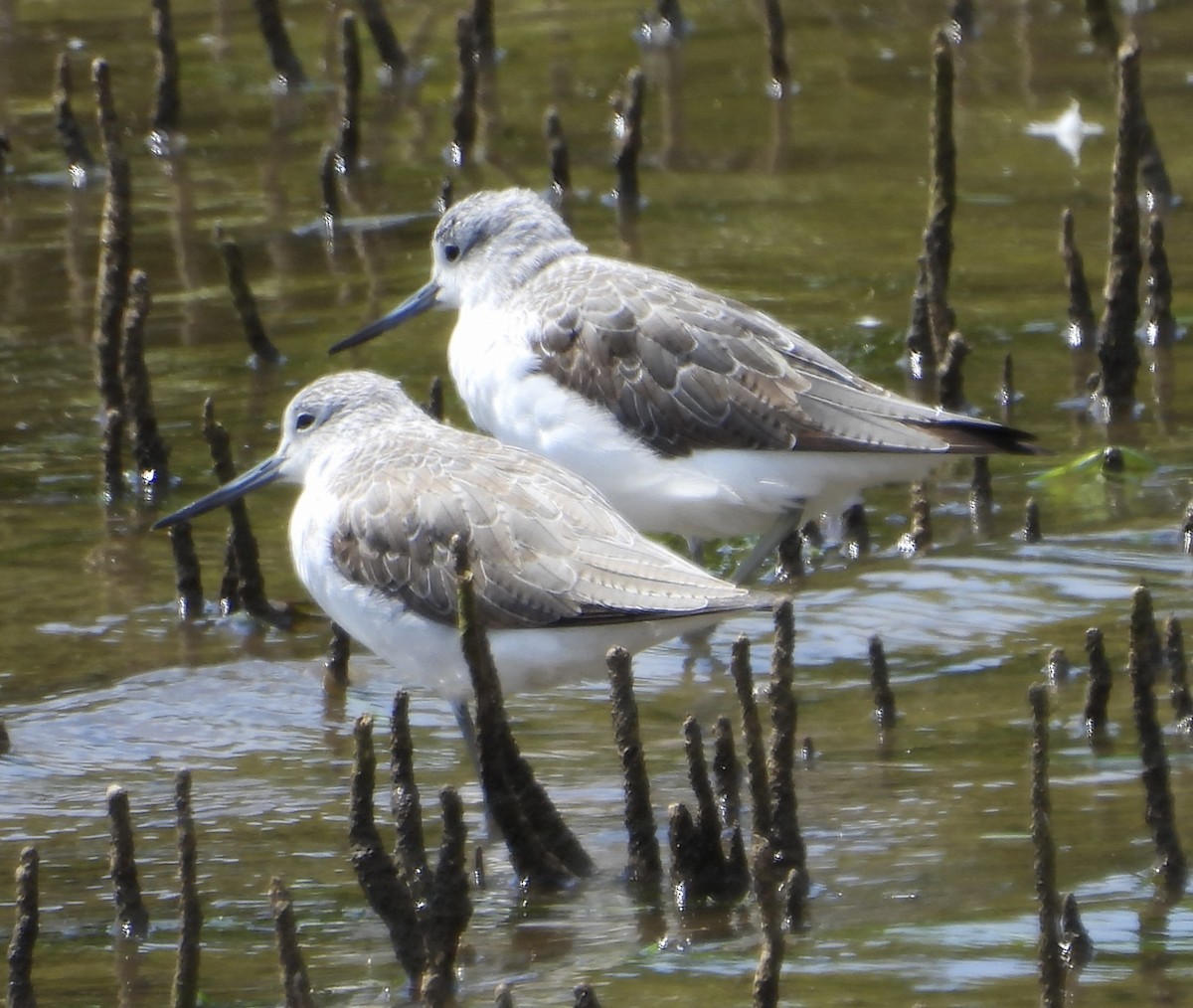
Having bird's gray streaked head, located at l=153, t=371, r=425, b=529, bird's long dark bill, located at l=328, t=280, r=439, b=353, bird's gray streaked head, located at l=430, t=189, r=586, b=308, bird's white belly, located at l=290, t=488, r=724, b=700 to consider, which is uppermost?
bird's gray streaked head, located at l=430, t=189, r=586, b=308

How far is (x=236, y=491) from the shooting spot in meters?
6.92

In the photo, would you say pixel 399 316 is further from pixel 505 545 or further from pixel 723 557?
pixel 505 545

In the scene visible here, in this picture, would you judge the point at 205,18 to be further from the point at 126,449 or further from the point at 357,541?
the point at 357,541

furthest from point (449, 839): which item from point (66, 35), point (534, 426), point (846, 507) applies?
point (66, 35)

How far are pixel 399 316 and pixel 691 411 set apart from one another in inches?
80.7

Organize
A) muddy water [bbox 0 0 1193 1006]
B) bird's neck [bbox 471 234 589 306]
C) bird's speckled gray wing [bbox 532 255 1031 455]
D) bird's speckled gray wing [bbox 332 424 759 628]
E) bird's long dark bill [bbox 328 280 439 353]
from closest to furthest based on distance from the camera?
1. muddy water [bbox 0 0 1193 1006]
2. bird's speckled gray wing [bbox 332 424 759 628]
3. bird's speckled gray wing [bbox 532 255 1031 455]
4. bird's neck [bbox 471 234 589 306]
5. bird's long dark bill [bbox 328 280 439 353]

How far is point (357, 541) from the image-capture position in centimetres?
586

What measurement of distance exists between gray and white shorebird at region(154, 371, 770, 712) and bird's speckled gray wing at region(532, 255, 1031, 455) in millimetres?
1009

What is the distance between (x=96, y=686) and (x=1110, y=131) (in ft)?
23.8

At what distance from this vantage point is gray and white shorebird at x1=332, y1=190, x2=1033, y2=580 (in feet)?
23.1

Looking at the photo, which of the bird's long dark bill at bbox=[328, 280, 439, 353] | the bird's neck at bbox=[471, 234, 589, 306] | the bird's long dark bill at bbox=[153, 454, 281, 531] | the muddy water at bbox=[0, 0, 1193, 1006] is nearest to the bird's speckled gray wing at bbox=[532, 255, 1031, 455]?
the muddy water at bbox=[0, 0, 1193, 1006]

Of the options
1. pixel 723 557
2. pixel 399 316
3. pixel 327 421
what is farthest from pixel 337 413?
pixel 399 316

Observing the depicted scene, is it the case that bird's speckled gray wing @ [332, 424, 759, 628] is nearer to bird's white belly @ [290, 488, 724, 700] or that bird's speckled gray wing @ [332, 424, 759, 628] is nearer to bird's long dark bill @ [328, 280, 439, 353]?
bird's white belly @ [290, 488, 724, 700]

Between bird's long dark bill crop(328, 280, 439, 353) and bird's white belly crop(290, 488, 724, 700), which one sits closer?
bird's white belly crop(290, 488, 724, 700)
